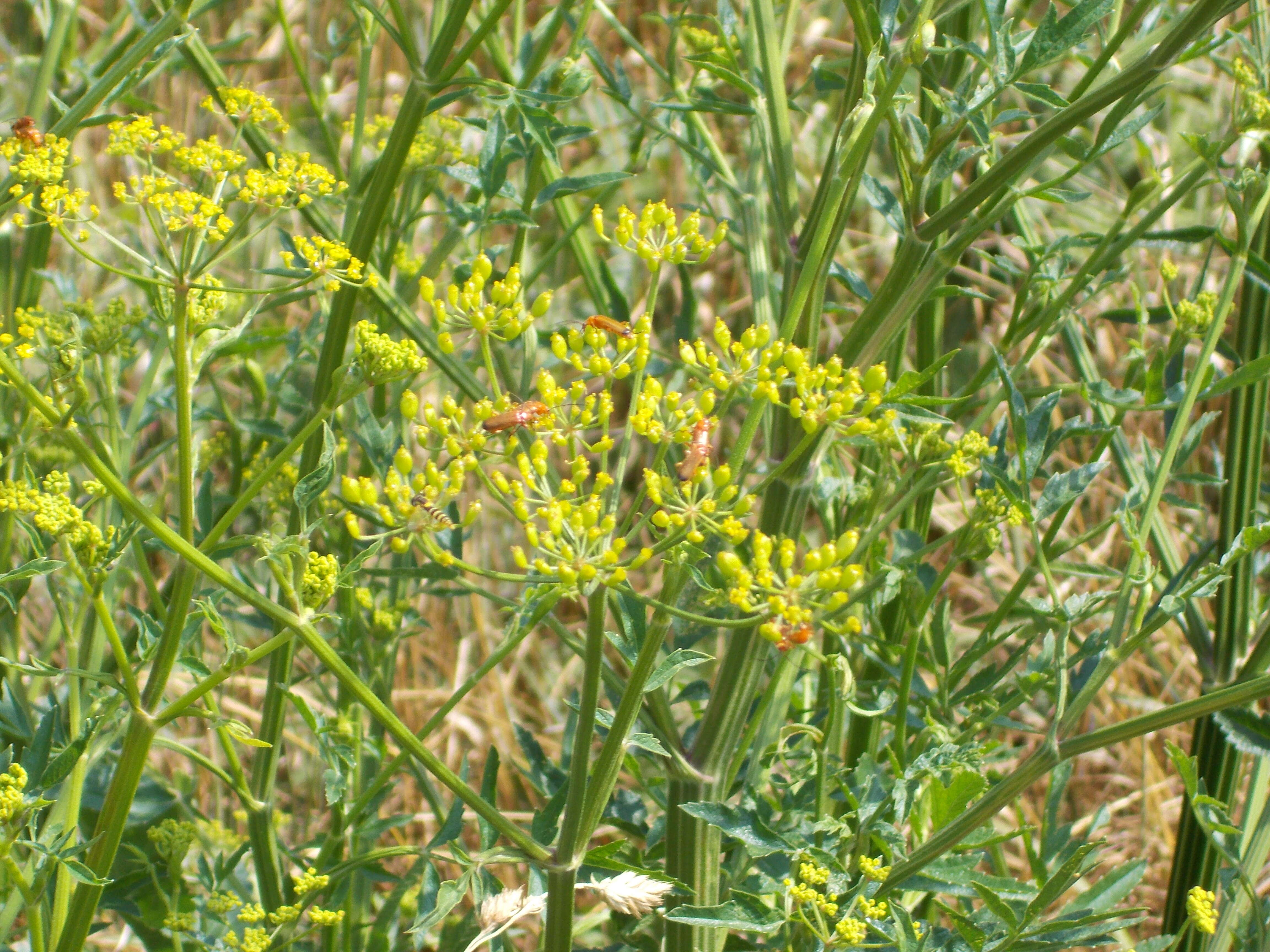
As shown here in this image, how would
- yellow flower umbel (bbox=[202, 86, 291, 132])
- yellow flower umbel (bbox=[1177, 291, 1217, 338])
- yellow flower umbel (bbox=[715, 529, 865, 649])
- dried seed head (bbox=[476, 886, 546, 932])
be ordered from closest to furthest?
yellow flower umbel (bbox=[715, 529, 865, 649]) < dried seed head (bbox=[476, 886, 546, 932]) < yellow flower umbel (bbox=[202, 86, 291, 132]) < yellow flower umbel (bbox=[1177, 291, 1217, 338])

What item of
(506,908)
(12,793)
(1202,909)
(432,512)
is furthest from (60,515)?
(1202,909)

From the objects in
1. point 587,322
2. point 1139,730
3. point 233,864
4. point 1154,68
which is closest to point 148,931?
point 233,864

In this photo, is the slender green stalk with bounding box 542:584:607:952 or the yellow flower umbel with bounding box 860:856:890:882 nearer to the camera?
the slender green stalk with bounding box 542:584:607:952

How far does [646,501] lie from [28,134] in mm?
852

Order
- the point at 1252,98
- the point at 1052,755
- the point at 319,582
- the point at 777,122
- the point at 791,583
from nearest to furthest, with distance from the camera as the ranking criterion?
the point at 791,583
the point at 319,582
the point at 1052,755
the point at 1252,98
the point at 777,122

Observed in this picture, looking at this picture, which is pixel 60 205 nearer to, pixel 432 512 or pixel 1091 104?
pixel 432 512

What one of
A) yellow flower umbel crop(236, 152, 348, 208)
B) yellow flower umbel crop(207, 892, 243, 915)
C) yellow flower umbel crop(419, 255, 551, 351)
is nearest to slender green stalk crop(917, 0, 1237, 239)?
Answer: yellow flower umbel crop(419, 255, 551, 351)

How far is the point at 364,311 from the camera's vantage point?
1.89m

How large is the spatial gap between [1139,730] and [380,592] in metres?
1.23

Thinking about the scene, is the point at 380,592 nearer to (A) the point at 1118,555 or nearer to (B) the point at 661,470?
(B) the point at 661,470

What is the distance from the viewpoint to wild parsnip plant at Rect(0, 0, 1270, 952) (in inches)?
44.9

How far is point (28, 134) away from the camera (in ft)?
4.17

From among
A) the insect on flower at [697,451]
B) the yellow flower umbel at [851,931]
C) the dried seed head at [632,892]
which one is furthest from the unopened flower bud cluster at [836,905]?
the insect on flower at [697,451]

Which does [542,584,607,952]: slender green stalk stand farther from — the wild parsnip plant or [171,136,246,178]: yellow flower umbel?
[171,136,246,178]: yellow flower umbel
